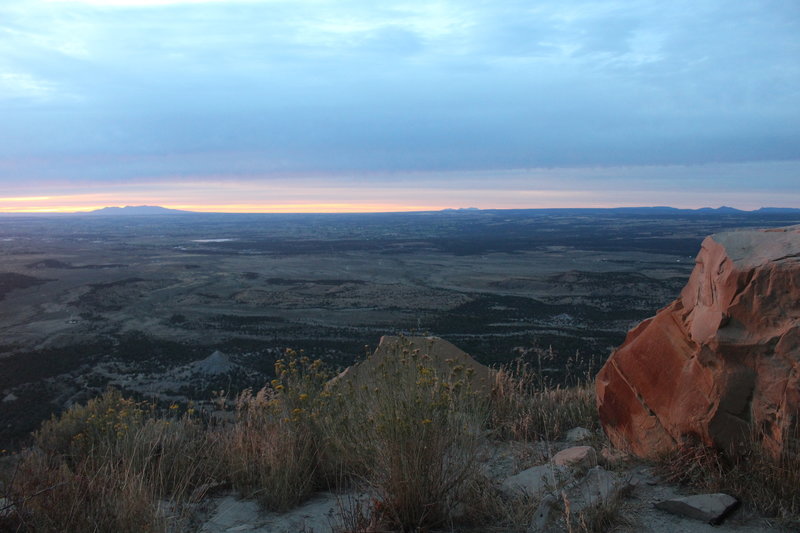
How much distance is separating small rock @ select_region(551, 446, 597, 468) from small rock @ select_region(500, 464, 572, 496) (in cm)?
8

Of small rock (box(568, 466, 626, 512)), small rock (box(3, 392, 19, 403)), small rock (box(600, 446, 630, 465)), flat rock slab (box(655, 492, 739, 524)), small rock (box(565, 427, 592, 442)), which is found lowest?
small rock (box(3, 392, 19, 403))

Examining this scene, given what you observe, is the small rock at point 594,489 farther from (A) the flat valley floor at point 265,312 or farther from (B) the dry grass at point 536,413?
(A) the flat valley floor at point 265,312

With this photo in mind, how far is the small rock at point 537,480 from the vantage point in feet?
11.4

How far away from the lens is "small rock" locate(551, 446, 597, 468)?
3.88 m

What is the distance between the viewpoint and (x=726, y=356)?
3.66 meters

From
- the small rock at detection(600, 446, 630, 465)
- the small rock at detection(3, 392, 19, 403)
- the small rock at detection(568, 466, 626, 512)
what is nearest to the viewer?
the small rock at detection(568, 466, 626, 512)

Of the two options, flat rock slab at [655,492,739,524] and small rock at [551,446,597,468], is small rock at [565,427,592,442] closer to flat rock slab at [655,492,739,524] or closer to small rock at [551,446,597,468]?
small rock at [551,446,597,468]

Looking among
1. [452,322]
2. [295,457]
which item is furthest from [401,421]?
[452,322]

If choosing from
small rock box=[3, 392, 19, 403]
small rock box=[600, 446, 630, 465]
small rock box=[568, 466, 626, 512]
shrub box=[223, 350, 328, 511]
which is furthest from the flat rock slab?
small rock box=[3, 392, 19, 403]

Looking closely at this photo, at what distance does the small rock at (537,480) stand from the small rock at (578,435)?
3.91ft

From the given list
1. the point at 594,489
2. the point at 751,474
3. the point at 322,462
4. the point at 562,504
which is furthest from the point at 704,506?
the point at 322,462

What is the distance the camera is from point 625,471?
12.5 ft

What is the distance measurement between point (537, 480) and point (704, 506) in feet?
3.22

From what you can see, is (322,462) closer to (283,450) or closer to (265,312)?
(283,450)
